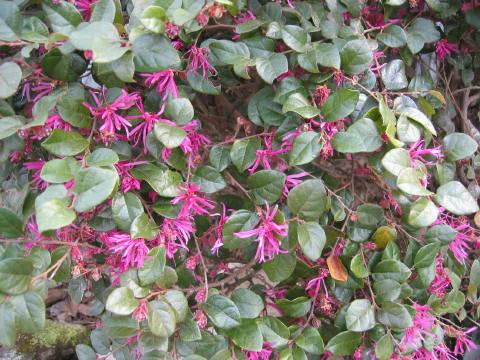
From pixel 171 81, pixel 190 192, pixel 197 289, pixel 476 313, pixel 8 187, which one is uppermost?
pixel 171 81

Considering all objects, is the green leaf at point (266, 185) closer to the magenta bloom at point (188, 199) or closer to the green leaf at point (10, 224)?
the magenta bloom at point (188, 199)

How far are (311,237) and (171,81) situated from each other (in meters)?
0.35

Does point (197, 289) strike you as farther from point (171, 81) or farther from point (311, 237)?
point (171, 81)

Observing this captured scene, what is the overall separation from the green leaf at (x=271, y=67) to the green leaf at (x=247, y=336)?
436mm

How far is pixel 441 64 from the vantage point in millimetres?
1270

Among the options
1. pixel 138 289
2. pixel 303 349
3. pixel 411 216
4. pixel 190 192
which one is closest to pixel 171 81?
pixel 190 192

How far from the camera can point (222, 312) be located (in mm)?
857

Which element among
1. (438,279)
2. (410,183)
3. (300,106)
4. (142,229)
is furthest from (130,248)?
(438,279)

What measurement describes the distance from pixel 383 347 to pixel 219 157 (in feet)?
1.55

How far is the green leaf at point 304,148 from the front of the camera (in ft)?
2.61

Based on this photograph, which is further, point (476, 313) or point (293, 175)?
point (476, 313)

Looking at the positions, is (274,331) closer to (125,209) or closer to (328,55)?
(125,209)

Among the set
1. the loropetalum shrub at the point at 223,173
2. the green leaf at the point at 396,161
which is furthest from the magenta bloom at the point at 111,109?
the green leaf at the point at 396,161

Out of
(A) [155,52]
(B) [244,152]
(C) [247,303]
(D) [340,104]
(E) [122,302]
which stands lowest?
(C) [247,303]
